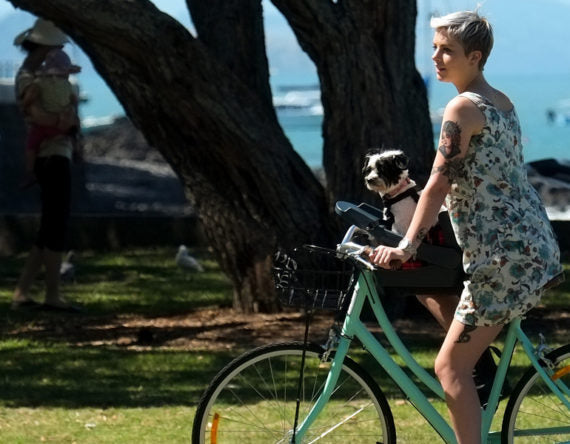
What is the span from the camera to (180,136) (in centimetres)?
983

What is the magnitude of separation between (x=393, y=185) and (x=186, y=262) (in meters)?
8.20

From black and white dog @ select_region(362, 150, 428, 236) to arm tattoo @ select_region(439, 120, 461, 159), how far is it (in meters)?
0.37

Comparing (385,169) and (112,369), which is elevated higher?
(385,169)

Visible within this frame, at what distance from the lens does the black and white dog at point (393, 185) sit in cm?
512

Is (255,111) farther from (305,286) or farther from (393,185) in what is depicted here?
(305,286)

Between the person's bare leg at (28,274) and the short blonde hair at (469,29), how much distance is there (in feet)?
20.6

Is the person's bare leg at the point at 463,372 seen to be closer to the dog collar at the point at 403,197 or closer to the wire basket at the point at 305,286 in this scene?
the wire basket at the point at 305,286

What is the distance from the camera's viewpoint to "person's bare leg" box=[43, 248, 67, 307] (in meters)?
10.5

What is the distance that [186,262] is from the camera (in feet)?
43.5

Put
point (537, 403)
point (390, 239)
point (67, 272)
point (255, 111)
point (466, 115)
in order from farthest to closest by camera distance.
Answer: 1. point (67, 272)
2. point (255, 111)
3. point (537, 403)
4. point (390, 239)
5. point (466, 115)

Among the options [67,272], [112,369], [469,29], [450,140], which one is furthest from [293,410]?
[67,272]

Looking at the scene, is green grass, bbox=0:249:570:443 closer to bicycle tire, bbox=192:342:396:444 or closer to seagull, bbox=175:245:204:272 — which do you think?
seagull, bbox=175:245:204:272

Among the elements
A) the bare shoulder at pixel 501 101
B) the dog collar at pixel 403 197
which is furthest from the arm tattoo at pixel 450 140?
the dog collar at pixel 403 197

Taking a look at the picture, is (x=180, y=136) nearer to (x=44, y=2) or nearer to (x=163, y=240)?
(x=44, y=2)
